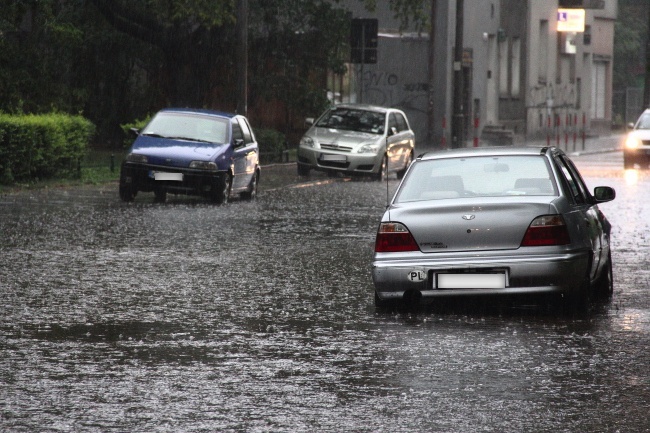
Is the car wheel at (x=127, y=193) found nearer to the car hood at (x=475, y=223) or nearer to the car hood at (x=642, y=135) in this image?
the car hood at (x=475, y=223)

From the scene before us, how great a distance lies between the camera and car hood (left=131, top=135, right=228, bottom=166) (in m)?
23.3

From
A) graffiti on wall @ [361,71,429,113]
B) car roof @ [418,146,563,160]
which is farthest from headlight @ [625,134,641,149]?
car roof @ [418,146,563,160]

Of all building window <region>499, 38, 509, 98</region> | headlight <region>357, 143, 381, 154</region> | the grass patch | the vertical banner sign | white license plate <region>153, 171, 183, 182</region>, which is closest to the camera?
white license plate <region>153, 171, 183, 182</region>

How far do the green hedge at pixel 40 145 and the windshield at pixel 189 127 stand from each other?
2.59 m

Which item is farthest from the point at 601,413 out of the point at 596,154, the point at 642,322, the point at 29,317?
the point at 596,154

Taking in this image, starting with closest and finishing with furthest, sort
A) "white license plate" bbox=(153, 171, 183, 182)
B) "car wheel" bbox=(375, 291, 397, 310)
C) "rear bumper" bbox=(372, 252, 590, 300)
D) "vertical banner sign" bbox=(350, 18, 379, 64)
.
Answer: "rear bumper" bbox=(372, 252, 590, 300) < "car wheel" bbox=(375, 291, 397, 310) < "white license plate" bbox=(153, 171, 183, 182) < "vertical banner sign" bbox=(350, 18, 379, 64)

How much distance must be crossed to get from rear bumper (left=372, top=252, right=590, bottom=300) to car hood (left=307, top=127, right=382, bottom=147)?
2062 centimetres

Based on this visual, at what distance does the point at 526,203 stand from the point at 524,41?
53.5 meters

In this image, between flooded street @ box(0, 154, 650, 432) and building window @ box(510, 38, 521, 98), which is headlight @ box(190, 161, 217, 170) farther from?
building window @ box(510, 38, 521, 98)

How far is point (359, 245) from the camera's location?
55.4ft

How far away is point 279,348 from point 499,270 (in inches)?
81.8

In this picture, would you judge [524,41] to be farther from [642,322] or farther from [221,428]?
[221,428]

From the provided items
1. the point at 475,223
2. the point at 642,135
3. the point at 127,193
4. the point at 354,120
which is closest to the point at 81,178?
the point at 127,193

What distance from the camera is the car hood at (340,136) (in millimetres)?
31594
